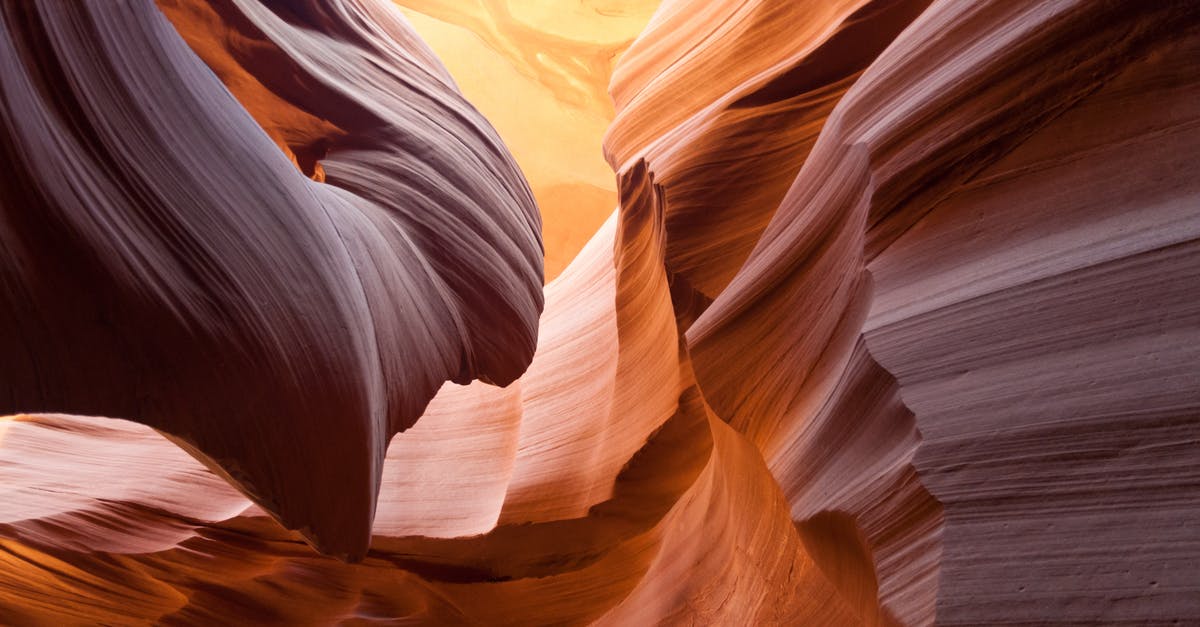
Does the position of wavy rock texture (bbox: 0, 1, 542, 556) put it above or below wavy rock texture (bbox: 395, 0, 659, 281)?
below

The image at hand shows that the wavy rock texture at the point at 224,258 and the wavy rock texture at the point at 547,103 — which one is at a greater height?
the wavy rock texture at the point at 547,103

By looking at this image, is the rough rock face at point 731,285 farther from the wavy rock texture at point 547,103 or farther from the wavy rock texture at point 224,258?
the wavy rock texture at point 547,103

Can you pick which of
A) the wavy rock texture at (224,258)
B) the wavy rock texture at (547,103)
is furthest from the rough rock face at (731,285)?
the wavy rock texture at (547,103)

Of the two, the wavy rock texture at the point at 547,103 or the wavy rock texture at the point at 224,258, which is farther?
the wavy rock texture at the point at 547,103

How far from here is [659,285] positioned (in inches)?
118

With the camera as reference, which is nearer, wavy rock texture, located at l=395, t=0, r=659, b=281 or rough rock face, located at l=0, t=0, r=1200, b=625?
rough rock face, located at l=0, t=0, r=1200, b=625

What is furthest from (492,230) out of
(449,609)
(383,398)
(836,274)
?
(449,609)

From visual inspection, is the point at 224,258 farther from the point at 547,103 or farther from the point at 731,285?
the point at 547,103

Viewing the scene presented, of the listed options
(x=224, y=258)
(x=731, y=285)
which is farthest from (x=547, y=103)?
(x=224, y=258)

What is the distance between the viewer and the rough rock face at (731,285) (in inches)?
51.7

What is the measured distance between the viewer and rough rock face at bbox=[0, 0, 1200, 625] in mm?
1313

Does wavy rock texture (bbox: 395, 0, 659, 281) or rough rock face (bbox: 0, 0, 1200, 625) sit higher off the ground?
wavy rock texture (bbox: 395, 0, 659, 281)

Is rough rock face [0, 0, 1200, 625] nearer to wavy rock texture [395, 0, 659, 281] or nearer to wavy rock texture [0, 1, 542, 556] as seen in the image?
wavy rock texture [0, 1, 542, 556]

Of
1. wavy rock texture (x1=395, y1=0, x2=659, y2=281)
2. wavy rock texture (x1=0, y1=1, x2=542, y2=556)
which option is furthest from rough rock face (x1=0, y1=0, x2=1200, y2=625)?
wavy rock texture (x1=395, y1=0, x2=659, y2=281)
